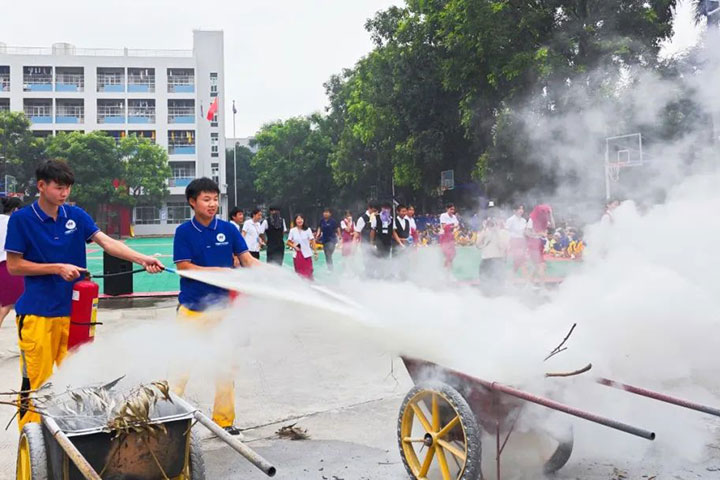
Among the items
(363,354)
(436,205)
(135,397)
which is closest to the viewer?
(135,397)

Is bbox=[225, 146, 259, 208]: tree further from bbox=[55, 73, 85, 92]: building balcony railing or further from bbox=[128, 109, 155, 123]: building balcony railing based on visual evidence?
bbox=[55, 73, 85, 92]: building balcony railing

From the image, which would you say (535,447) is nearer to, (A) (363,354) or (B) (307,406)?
(A) (363,354)

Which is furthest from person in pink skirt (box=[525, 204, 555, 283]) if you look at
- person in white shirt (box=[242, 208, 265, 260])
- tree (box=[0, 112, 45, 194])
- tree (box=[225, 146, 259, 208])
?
tree (box=[225, 146, 259, 208])

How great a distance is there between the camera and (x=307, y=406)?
5000mm

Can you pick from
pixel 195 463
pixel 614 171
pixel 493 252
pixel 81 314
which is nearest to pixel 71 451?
pixel 195 463

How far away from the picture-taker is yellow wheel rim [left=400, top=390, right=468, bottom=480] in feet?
10.1

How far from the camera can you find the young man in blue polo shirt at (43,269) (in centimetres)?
352

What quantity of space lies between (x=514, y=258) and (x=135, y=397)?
9.07 m

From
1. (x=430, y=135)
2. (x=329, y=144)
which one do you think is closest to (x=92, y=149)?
(x=329, y=144)

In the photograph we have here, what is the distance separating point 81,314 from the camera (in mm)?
3744

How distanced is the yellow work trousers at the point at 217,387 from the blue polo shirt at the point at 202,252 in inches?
2.1

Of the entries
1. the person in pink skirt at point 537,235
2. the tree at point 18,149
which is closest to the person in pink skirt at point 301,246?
the person in pink skirt at point 537,235

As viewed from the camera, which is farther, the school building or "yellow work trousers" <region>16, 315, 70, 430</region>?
the school building

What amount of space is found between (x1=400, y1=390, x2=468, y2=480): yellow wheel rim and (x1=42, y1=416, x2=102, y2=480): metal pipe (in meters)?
1.57
